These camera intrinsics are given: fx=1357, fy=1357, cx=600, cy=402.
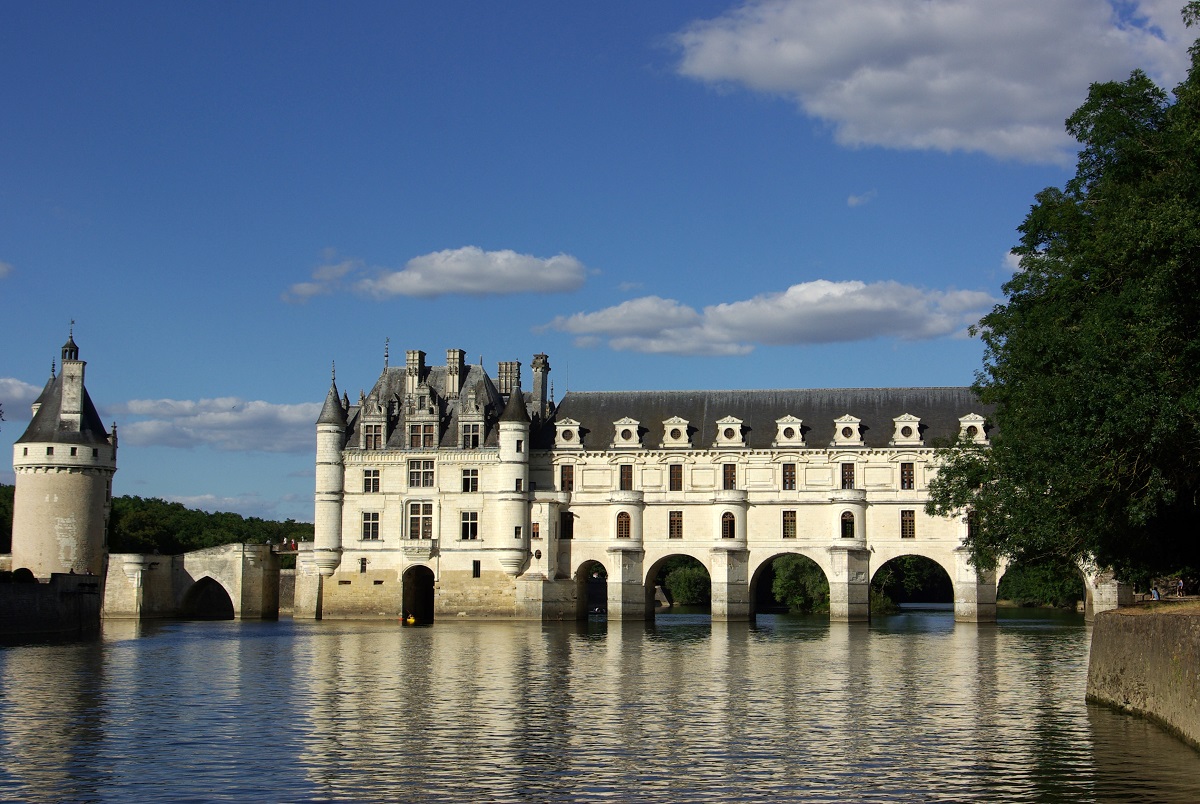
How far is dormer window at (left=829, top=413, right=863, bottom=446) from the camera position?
202 feet

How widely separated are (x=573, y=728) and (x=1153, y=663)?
929 cm

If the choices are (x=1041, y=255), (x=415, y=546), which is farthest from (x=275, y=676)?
(x=415, y=546)

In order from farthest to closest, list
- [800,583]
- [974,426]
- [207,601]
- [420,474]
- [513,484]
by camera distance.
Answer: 1. [800,583]
2. [207,601]
3. [420,474]
4. [513,484]
5. [974,426]

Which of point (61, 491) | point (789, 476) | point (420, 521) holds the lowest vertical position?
point (420, 521)

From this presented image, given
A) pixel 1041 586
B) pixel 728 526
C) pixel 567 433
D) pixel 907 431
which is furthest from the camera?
pixel 567 433

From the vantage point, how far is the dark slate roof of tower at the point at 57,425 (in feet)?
217

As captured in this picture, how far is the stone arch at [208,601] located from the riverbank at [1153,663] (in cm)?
5230

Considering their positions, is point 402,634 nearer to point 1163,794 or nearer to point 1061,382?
point 1061,382

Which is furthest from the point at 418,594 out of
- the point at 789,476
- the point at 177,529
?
the point at 177,529

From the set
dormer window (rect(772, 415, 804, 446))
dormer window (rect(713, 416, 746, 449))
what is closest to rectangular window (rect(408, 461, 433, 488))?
dormer window (rect(713, 416, 746, 449))

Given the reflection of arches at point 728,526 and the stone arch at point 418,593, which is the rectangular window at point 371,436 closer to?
the stone arch at point 418,593

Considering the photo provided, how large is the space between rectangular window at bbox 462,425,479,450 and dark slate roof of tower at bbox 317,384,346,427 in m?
6.23

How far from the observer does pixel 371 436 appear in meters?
66.8

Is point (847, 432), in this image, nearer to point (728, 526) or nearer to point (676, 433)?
point (728, 526)
